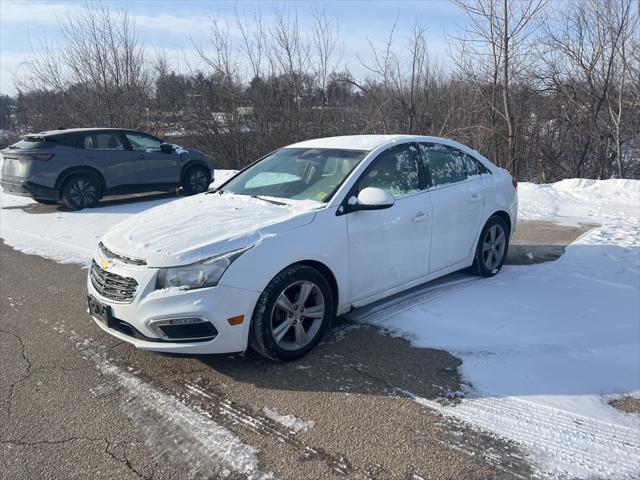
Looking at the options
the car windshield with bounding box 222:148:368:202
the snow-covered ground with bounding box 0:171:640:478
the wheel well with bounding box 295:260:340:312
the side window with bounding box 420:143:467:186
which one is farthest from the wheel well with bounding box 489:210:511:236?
the wheel well with bounding box 295:260:340:312

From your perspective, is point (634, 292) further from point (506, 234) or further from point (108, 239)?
point (108, 239)

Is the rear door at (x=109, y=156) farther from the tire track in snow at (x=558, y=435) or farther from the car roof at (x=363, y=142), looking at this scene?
the tire track in snow at (x=558, y=435)

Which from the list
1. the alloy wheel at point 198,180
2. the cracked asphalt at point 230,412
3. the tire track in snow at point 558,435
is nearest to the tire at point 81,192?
the alloy wheel at point 198,180

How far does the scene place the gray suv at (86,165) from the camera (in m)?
10.1

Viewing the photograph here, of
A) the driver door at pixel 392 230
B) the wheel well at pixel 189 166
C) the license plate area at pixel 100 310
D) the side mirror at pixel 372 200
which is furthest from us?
the wheel well at pixel 189 166

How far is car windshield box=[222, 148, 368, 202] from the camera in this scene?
4531 millimetres

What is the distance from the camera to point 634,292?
5211mm

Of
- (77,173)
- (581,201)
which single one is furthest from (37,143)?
(581,201)

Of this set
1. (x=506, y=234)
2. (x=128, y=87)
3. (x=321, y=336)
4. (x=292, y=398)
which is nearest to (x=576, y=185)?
(x=506, y=234)

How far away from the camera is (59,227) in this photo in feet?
29.8

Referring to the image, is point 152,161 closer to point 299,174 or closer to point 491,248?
point 299,174

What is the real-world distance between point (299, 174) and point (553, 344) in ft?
8.49

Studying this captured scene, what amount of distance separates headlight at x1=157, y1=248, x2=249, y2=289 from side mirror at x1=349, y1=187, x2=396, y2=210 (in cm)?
123

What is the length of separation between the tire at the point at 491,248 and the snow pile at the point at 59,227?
4.92m
